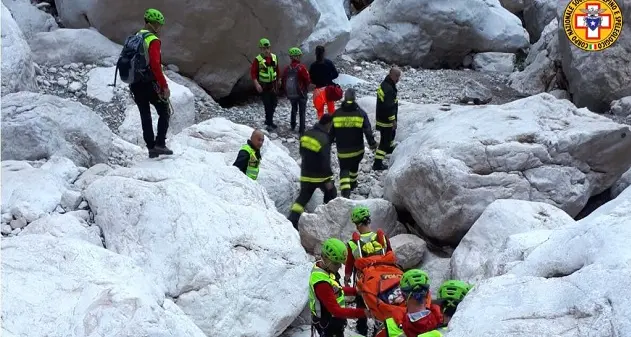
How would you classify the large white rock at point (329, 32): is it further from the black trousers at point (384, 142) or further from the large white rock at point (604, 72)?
the black trousers at point (384, 142)

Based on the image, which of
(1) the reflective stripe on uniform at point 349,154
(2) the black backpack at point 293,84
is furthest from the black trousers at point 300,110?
(1) the reflective stripe on uniform at point 349,154

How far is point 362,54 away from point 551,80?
557 cm

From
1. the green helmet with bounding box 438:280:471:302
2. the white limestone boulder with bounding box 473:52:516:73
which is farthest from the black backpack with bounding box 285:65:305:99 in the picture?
the white limestone boulder with bounding box 473:52:516:73

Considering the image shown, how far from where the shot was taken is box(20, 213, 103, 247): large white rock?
21.6ft

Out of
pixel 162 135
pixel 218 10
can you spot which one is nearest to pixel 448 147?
pixel 162 135

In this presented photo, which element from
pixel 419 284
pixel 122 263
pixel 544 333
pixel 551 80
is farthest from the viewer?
pixel 551 80

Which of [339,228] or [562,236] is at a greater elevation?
[562,236]

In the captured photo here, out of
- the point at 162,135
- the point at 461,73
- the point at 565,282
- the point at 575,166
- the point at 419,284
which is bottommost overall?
the point at 461,73

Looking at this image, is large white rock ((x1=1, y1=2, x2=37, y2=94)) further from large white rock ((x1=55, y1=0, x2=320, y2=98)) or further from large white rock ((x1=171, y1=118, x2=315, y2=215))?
A: large white rock ((x1=55, y1=0, x2=320, y2=98))

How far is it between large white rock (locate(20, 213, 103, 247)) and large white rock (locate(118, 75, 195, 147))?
506 centimetres

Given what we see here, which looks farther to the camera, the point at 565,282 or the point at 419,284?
the point at 419,284

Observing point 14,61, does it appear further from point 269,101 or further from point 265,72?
point 269,101

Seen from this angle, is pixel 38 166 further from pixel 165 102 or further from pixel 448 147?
pixel 448 147

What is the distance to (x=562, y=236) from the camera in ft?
16.2
